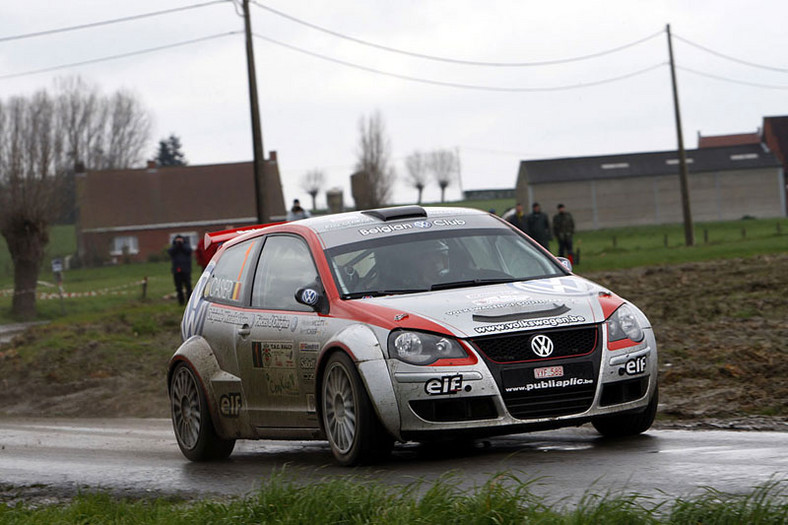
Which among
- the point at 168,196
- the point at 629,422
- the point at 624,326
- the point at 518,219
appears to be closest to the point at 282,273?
the point at 624,326

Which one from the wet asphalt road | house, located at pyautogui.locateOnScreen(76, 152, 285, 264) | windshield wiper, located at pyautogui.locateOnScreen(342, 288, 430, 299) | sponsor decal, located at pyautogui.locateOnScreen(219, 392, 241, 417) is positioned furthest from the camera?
house, located at pyautogui.locateOnScreen(76, 152, 285, 264)

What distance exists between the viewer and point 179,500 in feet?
23.0

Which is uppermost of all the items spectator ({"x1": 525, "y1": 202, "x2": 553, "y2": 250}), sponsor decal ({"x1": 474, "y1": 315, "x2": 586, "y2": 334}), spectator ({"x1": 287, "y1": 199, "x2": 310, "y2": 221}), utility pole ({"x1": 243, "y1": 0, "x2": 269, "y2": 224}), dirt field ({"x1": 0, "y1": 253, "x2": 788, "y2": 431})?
utility pole ({"x1": 243, "y1": 0, "x2": 269, "y2": 224})

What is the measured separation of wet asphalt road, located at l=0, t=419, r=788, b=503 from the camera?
20.3 feet

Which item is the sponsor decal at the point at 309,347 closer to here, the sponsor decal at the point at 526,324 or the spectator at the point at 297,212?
the sponsor decal at the point at 526,324

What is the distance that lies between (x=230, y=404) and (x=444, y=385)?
2329 mm

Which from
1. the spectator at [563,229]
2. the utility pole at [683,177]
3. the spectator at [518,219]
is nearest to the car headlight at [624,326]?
the spectator at [518,219]

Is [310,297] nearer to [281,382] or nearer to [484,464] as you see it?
[281,382]

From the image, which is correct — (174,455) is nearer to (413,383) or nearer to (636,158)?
(413,383)

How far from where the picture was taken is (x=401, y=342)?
286 inches

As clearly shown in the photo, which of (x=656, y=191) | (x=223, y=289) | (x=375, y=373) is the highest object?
(x=656, y=191)

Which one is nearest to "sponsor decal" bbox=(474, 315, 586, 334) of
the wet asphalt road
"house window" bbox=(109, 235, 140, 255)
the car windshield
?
the wet asphalt road

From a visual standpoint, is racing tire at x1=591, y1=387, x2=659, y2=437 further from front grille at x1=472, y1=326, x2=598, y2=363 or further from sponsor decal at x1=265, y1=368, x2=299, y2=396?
sponsor decal at x1=265, y1=368, x2=299, y2=396

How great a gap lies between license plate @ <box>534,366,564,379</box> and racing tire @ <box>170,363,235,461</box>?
9.66ft
